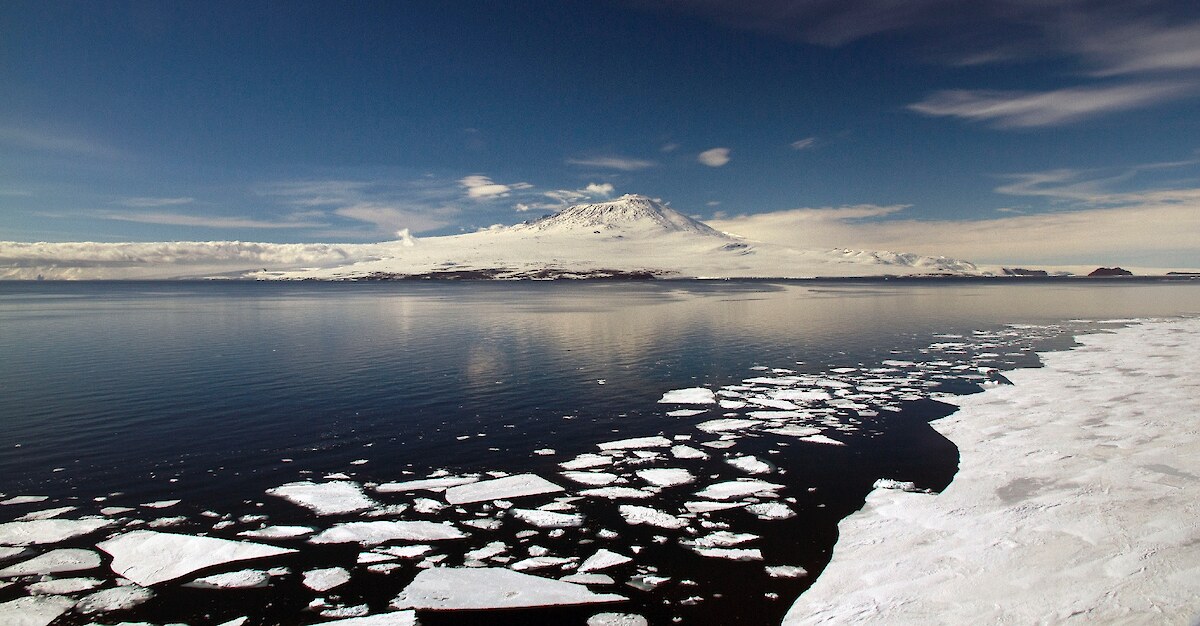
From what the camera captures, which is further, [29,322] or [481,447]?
[29,322]

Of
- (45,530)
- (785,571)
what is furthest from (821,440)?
(45,530)

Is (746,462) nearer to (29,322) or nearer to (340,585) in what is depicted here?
(340,585)

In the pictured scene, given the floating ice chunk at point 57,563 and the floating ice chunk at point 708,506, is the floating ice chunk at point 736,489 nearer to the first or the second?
the floating ice chunk at point 708,506

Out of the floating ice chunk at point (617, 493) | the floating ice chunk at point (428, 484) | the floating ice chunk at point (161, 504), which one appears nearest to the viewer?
the floating ice chunk at point (161, 504)

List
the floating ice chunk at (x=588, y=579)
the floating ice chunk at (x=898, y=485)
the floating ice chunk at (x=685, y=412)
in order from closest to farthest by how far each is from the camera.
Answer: the floating ice chunk at (x=588, y=579), the floating ice chunk at (x=898, y=485), the floating ice chunk at (x=685, y=412)

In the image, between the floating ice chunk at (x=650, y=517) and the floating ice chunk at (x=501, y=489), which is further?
the floating ice chunk at (x=501, y=489)

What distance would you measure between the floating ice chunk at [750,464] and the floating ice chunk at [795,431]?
7.25ft

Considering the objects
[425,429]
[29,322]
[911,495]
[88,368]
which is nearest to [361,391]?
[425,429]

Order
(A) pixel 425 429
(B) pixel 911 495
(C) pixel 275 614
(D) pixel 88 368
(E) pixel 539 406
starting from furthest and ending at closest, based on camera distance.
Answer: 1. (D) pixel 88 368
2. (E) pixel 539 406
3. (A) pixel 425 429
4. (B) pixel 911 495
5. (C) pixel 275 614

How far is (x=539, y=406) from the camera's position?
17.9m

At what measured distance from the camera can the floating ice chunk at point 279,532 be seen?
9266mm

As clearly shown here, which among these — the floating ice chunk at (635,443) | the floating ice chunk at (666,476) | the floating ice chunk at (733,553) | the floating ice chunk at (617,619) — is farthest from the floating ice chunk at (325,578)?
the floating ice chunk at (635,443)

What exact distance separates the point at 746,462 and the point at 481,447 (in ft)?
18.0

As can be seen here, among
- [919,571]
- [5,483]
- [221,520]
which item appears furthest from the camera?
[5,483]
